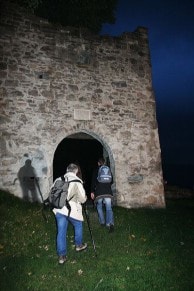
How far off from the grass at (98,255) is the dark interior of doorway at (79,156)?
19.4ft

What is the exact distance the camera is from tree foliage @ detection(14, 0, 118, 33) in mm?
15492

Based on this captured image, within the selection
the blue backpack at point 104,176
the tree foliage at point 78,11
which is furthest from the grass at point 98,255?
the tree foliage at point 78,11

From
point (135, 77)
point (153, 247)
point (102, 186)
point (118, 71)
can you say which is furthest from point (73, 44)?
point (153, 247)

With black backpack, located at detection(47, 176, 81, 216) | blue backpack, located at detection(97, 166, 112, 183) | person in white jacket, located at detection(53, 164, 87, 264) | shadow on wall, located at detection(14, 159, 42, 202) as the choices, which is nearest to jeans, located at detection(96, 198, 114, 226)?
blue backpack, located at detection(97, 166, 112, 183)

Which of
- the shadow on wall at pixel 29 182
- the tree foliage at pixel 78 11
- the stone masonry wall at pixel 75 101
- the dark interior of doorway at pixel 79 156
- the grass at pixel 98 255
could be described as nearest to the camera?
the grass at pixel 98 255

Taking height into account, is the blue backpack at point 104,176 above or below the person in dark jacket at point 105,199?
above

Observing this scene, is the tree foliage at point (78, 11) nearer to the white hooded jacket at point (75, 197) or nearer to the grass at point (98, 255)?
the grass at point (98, 255)

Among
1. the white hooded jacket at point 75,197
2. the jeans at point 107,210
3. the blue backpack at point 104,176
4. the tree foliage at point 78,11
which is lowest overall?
the jeans at point 107,210

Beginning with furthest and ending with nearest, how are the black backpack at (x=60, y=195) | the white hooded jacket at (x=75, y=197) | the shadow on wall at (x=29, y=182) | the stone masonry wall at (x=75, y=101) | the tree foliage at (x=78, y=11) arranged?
the tree foliage at (x=78, y=11)
the stone masonry wall at (x=75, y=101)
the shadow on wall at (x=29, y=182)
the white hooded jacket at (x=75, y=197)
the black backpack at (x=60, y=195)

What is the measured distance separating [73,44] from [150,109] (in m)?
3.59

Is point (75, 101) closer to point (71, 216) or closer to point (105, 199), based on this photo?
point (105, 199)

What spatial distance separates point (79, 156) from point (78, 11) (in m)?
8.05

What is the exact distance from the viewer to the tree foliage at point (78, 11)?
50.8ft

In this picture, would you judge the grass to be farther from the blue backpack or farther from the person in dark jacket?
the blue backpack
